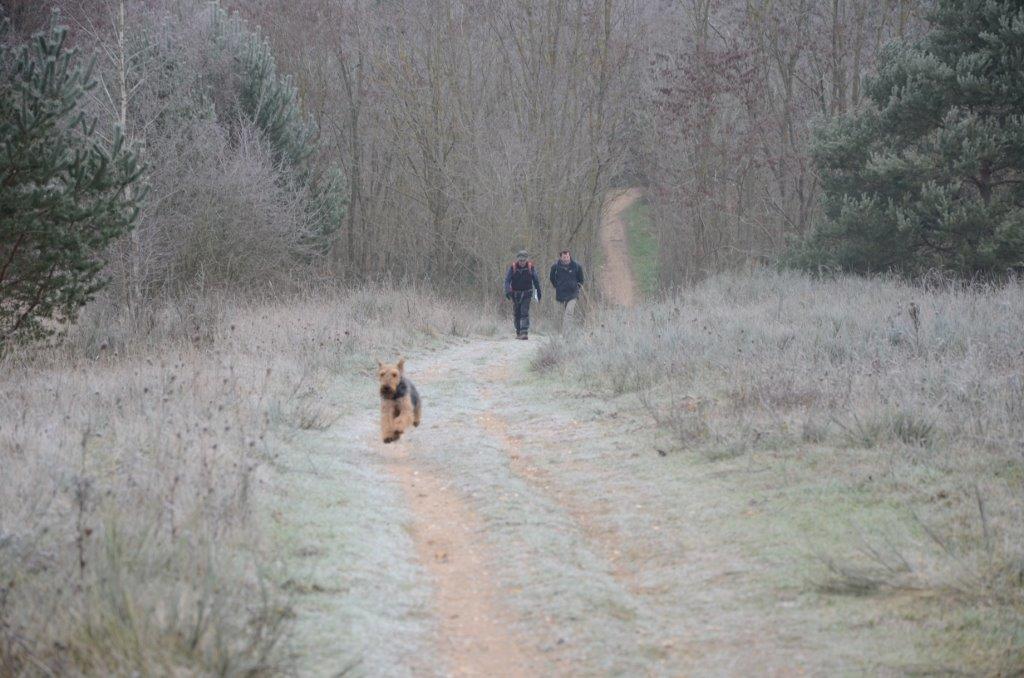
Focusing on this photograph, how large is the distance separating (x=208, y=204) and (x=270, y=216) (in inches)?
76.2

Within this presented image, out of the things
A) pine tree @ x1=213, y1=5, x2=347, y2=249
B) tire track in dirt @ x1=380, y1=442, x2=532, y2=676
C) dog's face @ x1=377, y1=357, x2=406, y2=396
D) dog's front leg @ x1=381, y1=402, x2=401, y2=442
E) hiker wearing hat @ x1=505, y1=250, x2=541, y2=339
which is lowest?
tire track in dirt @ x1=380, y1=442, x2=532, y2=676

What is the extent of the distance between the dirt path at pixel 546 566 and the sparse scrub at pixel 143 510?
0.38 m

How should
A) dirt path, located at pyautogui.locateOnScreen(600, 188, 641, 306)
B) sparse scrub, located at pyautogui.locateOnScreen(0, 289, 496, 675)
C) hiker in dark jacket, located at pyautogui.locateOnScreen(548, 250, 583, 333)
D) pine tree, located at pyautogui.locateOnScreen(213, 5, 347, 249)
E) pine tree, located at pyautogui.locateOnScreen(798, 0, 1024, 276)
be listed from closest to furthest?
sparse scrub, located at pyautogui.locateOnScreen(0, 289, 496, 675)
pine tree, located at pyautogui.locateOnScreen(798, 0, 1024, 276)
hiker in dark jacket, located at pyautogui.locateOnScreen(548, 250, 583, 333)
pine tree, located at pyautogui.locateOnScreen(213, 5, 347, 249)
dirt path, located at pyautogui.locateOnScreen(600, 188, 641, 306)

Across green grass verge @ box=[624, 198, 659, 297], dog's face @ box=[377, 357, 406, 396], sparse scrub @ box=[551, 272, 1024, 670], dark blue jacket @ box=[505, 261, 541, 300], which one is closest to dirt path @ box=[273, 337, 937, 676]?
sparse scrub @ box=[551, 272, 1024, 670]

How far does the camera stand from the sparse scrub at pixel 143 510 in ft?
15.5

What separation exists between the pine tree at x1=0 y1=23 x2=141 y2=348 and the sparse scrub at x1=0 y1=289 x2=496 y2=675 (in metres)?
1.01

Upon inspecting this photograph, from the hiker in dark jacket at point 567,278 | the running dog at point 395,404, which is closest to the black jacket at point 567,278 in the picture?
the hiker in dark jacket at point 567,278

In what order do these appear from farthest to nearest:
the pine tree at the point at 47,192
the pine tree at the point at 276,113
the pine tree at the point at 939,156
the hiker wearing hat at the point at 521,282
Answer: the pine tree at the point at 276,113
the hiker wearing hat at the point at 521,282
the pine tree at the point at 939,156
the pine tree at the point at 47,192

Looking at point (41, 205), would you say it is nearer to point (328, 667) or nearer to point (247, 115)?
point (328, 667)

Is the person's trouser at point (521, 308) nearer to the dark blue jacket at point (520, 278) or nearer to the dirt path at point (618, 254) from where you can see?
the dark blue jacket at point (520, 278)

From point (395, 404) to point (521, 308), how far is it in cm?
1408

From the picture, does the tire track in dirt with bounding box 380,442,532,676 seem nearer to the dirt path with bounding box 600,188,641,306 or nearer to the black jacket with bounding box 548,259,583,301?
the black jacket with bounding box 548,259,583,301

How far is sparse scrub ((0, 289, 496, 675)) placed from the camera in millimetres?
4723

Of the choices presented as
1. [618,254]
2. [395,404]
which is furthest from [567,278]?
[618,254]
